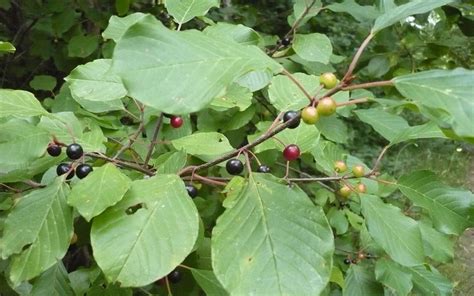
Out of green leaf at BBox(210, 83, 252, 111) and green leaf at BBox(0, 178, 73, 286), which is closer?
green leaf at BBox(0, 178, 73, 286)

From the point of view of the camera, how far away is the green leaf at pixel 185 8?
4.59 feet

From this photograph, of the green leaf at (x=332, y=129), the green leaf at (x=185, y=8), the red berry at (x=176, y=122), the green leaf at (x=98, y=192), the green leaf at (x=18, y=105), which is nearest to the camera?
the green leaf at (x=98, y=192)

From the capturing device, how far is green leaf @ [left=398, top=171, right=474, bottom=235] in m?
1.25

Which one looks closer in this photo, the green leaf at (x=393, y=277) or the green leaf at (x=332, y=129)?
the green leaf at (x=393, y=277)

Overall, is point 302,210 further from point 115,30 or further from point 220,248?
point 115,30

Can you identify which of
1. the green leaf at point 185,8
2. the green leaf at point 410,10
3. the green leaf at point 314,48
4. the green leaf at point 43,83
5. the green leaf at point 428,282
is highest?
the green leaf at point 410,10

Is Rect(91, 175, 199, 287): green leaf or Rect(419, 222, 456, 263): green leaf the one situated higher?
Rect(91, 175, 199, 287): green leaf

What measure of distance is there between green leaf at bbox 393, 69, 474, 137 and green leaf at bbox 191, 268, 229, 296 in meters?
0.67

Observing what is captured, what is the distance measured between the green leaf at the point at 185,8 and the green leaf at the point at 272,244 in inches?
23.8

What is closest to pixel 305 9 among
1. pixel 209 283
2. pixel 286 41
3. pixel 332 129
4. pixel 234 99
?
pixel 286 41

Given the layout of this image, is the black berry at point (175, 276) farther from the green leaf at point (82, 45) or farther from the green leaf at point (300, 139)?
the green leaf at point (82, 45)

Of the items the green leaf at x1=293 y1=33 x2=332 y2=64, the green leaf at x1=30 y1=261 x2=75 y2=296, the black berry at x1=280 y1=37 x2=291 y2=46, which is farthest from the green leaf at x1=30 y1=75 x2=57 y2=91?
the green leaf at x1=30 y1=261 x2=75 y2=296

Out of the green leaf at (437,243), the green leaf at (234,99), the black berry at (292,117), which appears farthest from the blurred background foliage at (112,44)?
the black berry at (292,117)

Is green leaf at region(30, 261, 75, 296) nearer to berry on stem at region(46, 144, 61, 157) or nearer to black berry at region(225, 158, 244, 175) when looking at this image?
berry on stem at region(46, 144, 61, 157)
